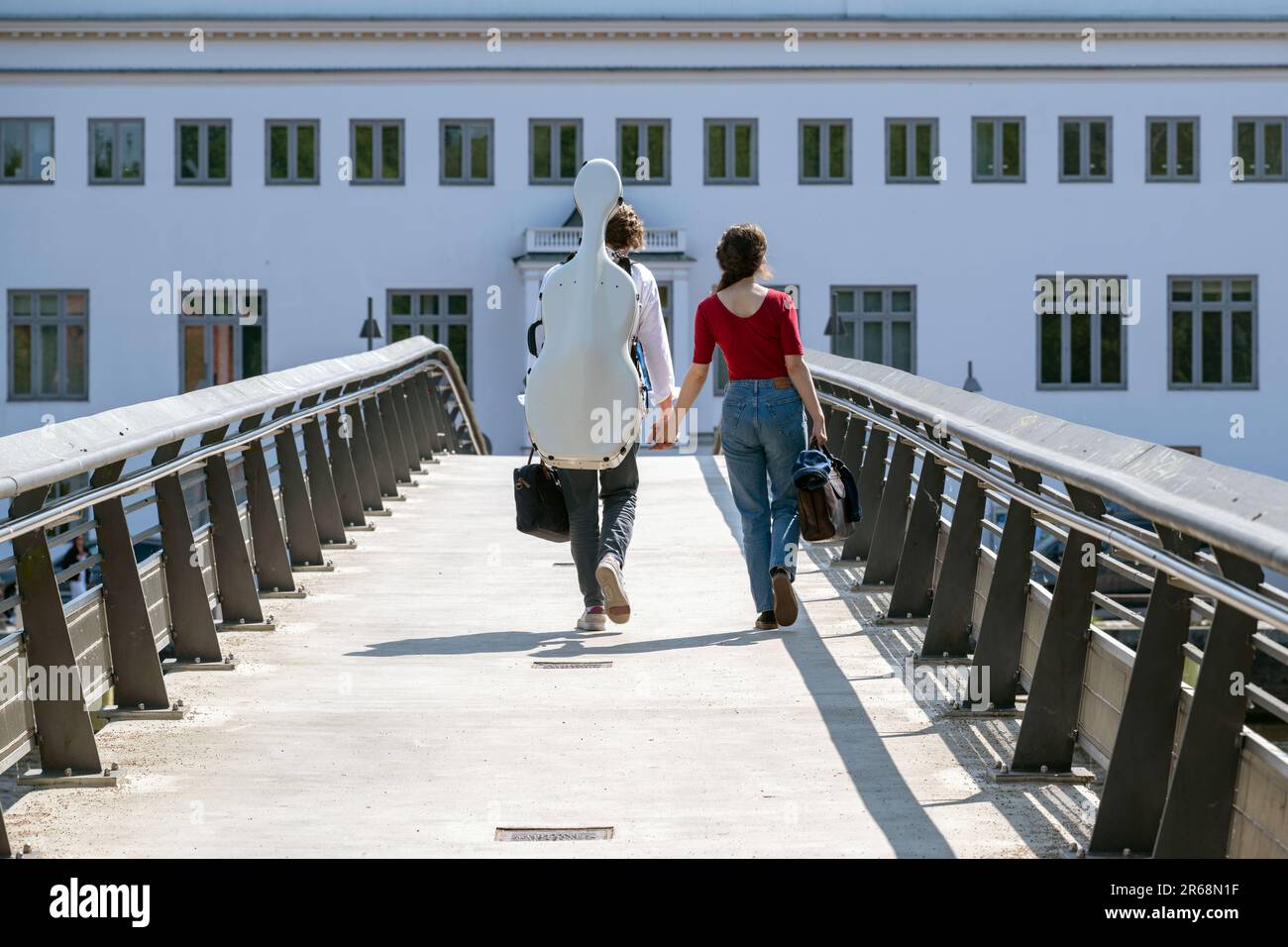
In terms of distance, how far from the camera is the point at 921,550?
8914 millimetres

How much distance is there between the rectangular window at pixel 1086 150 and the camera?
43.4 meters

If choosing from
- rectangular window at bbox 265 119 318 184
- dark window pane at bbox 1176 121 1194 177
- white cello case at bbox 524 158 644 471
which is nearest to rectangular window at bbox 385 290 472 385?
rectangular window at bbox 265 119 318 184

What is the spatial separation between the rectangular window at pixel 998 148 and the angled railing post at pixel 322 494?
33.5 m

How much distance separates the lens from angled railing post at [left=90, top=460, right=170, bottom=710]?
671 cm

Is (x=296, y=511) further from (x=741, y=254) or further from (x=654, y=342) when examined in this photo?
(x=741, y=254)

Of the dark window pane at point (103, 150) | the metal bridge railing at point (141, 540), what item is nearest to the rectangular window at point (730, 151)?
the dark window pane at point (103, 150)

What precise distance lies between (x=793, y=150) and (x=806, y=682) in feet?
119

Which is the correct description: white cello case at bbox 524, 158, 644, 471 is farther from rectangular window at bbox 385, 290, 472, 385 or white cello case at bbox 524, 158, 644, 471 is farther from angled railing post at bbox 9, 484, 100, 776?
rectangular window at bbox 385, 290, 472, 385

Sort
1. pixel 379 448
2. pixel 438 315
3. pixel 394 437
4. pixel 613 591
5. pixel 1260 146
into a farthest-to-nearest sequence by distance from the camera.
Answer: pixel 1260 146 → pixel 438 315 → pixel 394 437 → pixel 379 448 → pixel 613 591

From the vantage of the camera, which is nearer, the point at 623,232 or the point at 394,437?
the point at 623,232

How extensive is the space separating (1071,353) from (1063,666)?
38.8m

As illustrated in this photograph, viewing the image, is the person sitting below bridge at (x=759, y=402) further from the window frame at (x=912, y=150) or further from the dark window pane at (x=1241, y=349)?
the dark window pane at (x=1241, y=349)

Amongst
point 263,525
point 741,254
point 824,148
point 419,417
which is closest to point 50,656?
point 741,254
